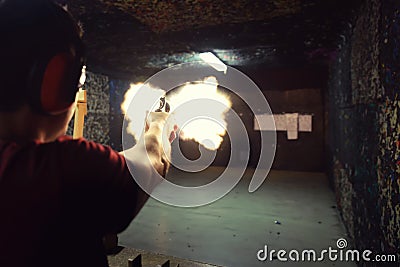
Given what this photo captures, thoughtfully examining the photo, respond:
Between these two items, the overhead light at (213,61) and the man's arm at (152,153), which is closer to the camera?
the man's arm at (152,153)

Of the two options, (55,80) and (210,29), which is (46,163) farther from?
(210,29)

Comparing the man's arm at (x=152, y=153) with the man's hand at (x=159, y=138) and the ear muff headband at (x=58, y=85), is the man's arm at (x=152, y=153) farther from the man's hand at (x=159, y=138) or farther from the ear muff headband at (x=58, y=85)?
the ear muff headband at (x=58, y=85)

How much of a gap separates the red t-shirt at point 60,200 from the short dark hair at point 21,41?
0.11 m

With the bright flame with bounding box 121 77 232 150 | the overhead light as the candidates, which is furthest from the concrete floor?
the bright flame with bounding box 121 77 232 150

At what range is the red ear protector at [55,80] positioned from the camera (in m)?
0.62

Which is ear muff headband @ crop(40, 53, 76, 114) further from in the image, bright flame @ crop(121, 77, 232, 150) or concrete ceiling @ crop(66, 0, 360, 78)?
bright flame @ crop(121, 77, 232, 150)

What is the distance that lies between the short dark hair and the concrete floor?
7.29ft

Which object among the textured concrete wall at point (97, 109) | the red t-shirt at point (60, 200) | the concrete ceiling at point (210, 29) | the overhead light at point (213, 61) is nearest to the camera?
the red t-shirt at point (60, 200)

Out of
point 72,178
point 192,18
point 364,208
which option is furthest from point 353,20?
point 72,178

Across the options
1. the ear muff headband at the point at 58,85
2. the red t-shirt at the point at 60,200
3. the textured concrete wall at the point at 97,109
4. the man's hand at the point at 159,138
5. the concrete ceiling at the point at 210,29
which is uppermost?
the concrete ceiling at the point at 210,29

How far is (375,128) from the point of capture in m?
1.90

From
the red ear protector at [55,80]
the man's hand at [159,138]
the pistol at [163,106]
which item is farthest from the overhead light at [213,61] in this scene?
the red ear protector at [55,80]

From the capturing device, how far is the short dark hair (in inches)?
23.8

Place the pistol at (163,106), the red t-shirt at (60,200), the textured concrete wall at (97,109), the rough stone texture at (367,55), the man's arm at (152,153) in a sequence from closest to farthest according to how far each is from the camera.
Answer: the red t-shirt at (60,200) → the man's arm at (152,153) → the pistol at (163,106) → the rough stone texture at (367,55) → the textured concrete wall at (97,109)
